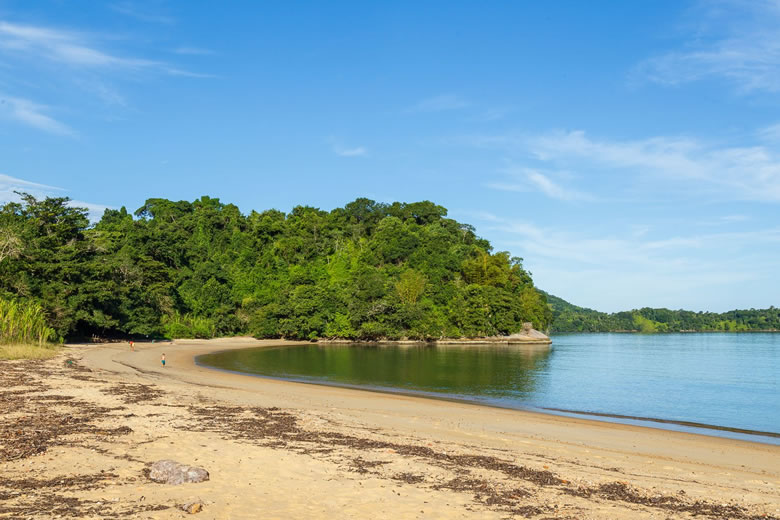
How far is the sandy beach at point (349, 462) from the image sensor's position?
8672mm

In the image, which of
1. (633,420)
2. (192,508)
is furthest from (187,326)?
(192,508)

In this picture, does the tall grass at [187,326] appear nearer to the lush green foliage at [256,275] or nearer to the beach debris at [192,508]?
the lush green foliage at [256,275]

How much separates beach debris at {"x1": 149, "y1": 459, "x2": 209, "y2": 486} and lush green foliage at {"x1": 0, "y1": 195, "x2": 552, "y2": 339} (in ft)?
158

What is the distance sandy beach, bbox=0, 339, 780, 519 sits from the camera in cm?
867

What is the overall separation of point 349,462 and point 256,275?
9399cm

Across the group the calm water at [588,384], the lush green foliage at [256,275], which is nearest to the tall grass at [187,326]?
the lush green foliage at [256,275]

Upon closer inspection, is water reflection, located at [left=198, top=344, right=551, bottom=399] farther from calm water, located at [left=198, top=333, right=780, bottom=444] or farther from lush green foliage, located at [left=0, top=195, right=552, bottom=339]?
lush green foliage, located at [left=0, top=195, right=552, bottom=339]

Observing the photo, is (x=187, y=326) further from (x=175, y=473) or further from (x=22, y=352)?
(x=175, y=473)

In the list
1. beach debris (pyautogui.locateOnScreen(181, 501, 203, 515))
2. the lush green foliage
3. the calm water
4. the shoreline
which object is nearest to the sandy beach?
beach debris (pyautogui.locateOnScreen(181, 501, 203, 515))

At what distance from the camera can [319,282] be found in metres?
99.2

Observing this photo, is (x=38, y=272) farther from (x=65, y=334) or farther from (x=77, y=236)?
(x=77, y=236)

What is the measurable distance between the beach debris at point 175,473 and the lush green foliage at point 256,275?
4811 centimetres

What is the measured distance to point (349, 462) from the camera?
38.0 feet

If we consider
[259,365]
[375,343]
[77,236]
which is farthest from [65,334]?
[375,343]
